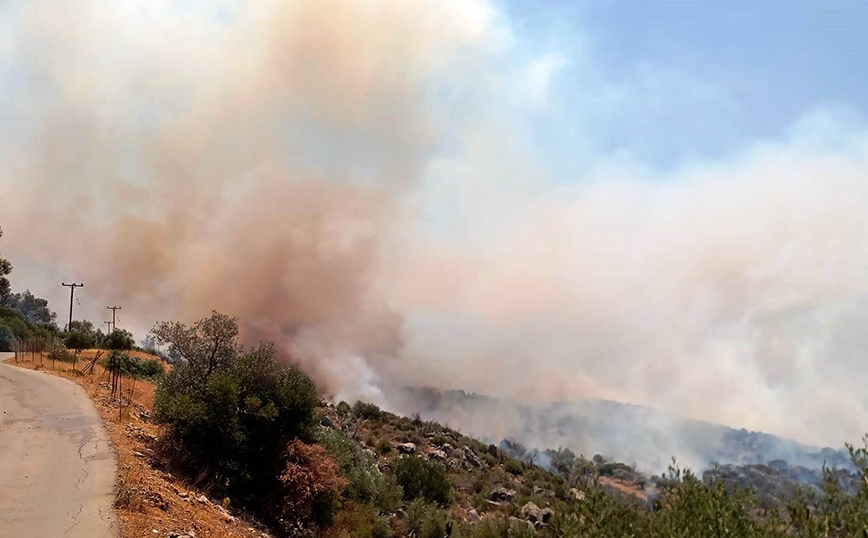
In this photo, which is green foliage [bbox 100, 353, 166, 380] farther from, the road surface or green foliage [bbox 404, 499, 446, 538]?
green foliage [bbox 404, 499, 446, 538]

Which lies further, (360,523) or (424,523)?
(424,523)

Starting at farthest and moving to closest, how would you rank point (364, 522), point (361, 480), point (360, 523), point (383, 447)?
point (383, 447), point (361, 480), point (364, 522), point (360, 523)

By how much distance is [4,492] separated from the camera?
11.8 meters

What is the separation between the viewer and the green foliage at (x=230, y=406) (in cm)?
1617

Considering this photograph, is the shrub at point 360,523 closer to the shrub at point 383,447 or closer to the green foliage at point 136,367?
the shrub at point 383,447

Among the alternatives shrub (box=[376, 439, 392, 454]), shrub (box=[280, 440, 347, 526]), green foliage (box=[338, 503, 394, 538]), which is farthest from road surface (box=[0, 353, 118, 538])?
shrub (box=[376, 439, 392, 454])

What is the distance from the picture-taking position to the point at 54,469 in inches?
534

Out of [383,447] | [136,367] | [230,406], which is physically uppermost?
[136,367]

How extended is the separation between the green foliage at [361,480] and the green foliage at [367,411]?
19.2 meters

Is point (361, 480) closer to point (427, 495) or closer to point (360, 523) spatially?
point (360, 523)

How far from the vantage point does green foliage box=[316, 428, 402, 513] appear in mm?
20406

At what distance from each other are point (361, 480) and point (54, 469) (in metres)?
10.9

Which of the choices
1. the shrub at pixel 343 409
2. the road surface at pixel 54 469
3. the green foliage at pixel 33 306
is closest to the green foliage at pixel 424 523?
the road surface at pixel 54 469

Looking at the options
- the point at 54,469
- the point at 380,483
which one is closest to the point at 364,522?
the point at 380,483
